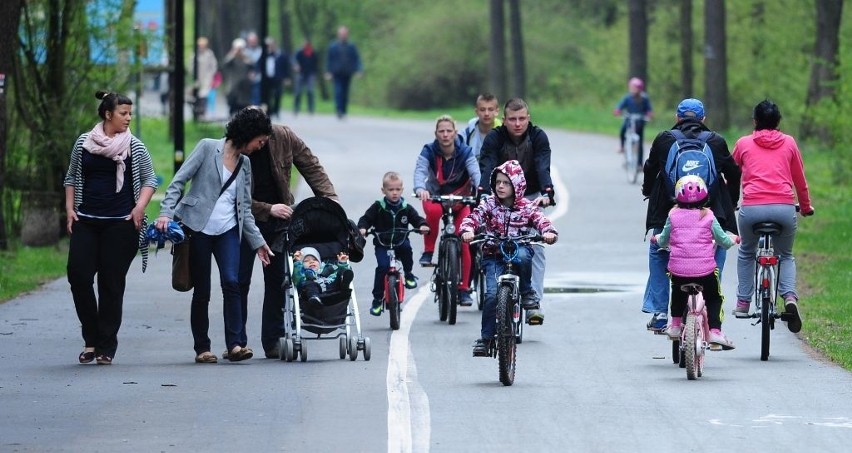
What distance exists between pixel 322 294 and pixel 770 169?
134 inches

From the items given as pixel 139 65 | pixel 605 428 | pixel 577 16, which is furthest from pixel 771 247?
pixel 577 16

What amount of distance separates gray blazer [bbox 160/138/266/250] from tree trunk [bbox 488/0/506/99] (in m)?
45.2

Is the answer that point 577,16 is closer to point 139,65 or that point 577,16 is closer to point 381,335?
point 139,65

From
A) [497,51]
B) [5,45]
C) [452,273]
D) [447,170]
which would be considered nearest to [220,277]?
[452,273]

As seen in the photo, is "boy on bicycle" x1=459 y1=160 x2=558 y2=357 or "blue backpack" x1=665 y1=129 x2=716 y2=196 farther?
"blue backpack" x1=665 y1=129 x2=716 y2=196

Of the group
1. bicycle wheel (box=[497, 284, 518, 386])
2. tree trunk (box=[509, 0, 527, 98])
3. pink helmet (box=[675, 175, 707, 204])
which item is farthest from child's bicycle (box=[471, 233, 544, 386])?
tree trunk (box=[509, 0, 527, 98])

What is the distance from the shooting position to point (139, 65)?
2650 centimetres

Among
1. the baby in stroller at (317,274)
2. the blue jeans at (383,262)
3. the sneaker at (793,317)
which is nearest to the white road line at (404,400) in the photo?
the blue jeans at (383,262)

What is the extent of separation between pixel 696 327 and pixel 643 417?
1.77m

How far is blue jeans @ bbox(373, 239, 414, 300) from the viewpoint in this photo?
635 inches

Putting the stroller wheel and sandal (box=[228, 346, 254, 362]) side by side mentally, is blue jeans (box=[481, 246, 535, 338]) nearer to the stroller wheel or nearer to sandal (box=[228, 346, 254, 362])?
the stroller wheel

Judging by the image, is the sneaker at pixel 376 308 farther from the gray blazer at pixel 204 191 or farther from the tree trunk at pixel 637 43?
the tree trunk at pixel 637 43

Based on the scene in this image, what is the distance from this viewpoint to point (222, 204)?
13633 mm

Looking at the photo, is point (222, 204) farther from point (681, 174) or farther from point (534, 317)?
point (681, 174)
